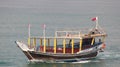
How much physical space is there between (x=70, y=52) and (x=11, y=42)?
17400mm

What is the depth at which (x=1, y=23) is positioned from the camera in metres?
115

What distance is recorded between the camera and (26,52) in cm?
6731

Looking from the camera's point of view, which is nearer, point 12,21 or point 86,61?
point 86,61

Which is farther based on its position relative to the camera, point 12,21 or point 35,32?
point 12,21

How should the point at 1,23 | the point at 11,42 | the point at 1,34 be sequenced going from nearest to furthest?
the point at 11,42 → the point at 1,34 → the point at 1,23

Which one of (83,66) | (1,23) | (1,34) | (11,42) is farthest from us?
(1,23)

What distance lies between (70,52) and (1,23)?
47.8m

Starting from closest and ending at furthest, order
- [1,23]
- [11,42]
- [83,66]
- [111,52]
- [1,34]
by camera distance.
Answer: [83,66]
[111,52]
[11,42]
[1,34]
[1,23]

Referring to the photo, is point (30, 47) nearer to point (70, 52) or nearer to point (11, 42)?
point (70, 52)

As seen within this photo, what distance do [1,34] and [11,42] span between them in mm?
10468

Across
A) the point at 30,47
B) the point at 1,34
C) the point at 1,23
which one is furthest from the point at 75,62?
the point at 1,23

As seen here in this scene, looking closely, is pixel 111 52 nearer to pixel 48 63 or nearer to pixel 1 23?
pixel 48 63

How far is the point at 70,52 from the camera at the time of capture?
69.1 meters

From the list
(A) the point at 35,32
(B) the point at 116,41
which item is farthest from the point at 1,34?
(B) the point at 116,41
